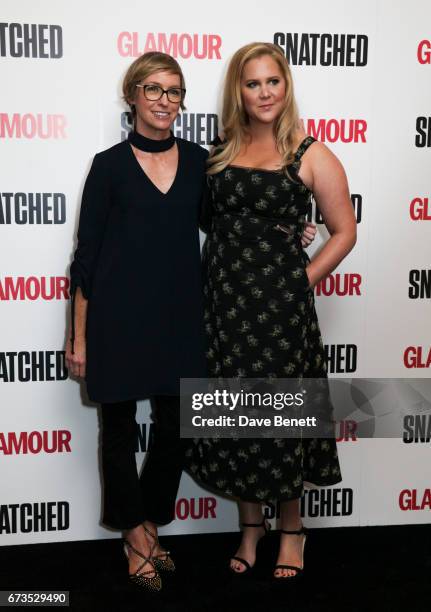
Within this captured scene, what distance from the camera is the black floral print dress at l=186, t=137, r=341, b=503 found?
2258 mm

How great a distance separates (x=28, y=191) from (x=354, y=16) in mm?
1330

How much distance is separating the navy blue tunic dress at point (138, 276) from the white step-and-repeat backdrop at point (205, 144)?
361mm

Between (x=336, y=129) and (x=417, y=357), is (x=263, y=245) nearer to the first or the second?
(x=336, y=129)

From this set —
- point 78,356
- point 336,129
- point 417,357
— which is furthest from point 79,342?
point 417,357

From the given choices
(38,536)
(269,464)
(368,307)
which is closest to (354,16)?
(368,307)

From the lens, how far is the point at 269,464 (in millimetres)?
2336

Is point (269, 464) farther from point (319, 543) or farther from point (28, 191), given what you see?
point (28, 191)

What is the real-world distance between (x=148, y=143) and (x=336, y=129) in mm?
775

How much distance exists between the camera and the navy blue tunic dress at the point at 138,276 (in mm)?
2242

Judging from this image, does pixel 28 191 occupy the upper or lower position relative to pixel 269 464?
upper

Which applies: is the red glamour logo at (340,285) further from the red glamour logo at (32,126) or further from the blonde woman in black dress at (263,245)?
the red glamour logo at (32,126)

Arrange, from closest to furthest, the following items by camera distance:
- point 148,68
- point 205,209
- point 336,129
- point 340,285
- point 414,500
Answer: point 148,68, point 205,209, point 336,129, point 340,285, point 414,500

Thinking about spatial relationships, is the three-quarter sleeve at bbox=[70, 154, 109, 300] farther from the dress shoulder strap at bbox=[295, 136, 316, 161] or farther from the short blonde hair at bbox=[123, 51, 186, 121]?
the dress shoulder strap at bbox=[295, 136, 316, 161]

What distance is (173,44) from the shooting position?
2.54m
